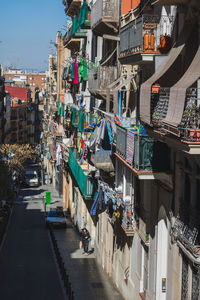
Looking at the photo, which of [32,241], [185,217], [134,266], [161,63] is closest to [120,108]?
[134,266]

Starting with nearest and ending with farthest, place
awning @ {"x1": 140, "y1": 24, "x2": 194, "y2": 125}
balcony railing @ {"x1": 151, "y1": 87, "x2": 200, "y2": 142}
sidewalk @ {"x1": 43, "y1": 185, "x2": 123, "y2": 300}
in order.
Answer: balcony railing @ {"x1": 151, "y1": 87, "x2": 200, "y2": 142}
awning @ {"x1": 140, "y1": 24, "x2": 194, "y2": 125}
sidewalk @ {"x1": 43, "y1": 185, "x2": 123, "y2": 300}

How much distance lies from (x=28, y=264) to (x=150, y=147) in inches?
742

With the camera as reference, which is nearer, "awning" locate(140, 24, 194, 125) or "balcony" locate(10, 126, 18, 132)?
"awning" locate(140, 24, 194, 125)

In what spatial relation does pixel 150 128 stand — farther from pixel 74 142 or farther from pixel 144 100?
pixel 74 142

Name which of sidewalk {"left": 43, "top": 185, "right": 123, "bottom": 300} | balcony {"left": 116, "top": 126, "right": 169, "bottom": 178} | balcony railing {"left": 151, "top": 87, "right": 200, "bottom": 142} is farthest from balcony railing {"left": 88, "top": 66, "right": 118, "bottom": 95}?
balcony railing {"left": 151, "top": 87, "right": 200, "bottom": 142}

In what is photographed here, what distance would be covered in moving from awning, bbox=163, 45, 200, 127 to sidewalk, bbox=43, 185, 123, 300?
45.5 ft

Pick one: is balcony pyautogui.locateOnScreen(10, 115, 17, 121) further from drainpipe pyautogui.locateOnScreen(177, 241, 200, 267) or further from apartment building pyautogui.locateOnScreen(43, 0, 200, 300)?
drainpipe pyautogui.locateOnScreen(177, 241, 200, 267)

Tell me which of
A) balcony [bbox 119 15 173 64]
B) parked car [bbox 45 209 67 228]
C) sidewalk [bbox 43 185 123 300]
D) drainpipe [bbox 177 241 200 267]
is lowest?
parked car [bbox 45 209 67 228]

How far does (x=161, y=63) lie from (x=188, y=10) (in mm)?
2247

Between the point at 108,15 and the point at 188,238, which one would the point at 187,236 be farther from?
the point at 108,15

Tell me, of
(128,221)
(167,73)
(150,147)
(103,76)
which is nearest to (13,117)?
(103,76)

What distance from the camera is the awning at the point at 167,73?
15252 millimetres

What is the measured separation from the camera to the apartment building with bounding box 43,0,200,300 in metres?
14.4

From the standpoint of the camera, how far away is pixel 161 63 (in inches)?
669
